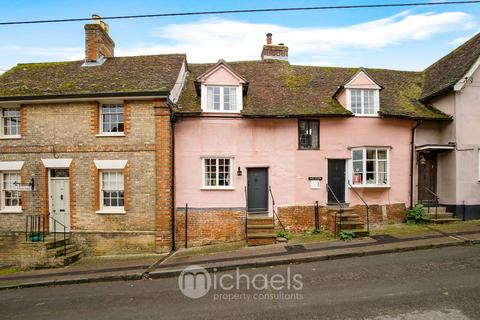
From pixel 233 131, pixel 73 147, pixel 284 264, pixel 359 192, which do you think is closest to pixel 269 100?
pixel 233 131

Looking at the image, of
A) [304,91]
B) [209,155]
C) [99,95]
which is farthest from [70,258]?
[304,91]

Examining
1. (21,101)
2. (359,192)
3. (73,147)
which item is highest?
(21,101)

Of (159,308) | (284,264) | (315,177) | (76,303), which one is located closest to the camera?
(159,308)

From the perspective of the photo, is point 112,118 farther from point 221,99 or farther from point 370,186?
point 370,186

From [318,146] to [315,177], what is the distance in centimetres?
145

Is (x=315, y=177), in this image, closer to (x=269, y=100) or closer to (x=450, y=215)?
(x=269, y=100)

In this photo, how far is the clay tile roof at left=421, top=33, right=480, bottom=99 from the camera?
14.3 metres

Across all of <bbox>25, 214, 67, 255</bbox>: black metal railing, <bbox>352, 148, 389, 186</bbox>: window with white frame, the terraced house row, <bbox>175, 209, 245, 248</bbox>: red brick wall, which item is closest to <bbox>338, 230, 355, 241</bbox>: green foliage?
the terraced house row

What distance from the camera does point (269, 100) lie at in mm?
14688

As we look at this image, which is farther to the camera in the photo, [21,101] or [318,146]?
[318,146]

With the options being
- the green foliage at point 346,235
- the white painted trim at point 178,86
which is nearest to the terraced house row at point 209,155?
the white painted trim at point 178,86

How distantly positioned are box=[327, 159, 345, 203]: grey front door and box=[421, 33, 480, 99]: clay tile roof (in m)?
6.03

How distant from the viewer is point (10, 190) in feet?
44.4

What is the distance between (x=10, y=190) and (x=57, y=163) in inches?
104
